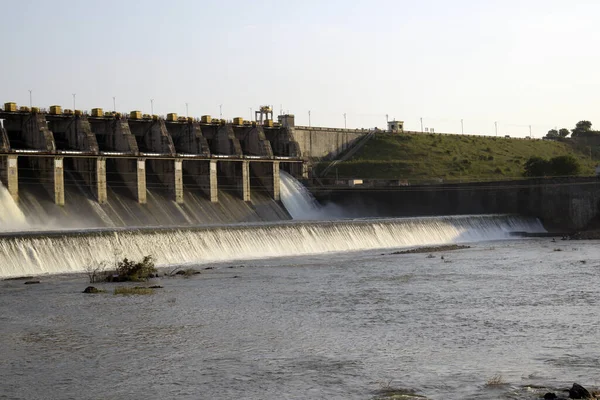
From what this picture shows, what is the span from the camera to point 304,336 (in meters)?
18.8

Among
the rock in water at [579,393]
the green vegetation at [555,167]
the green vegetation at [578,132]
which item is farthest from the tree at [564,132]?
the rock in water at [579,393]

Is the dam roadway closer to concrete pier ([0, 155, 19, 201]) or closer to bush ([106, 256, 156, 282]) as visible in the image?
concrete pier ([0, 155, 19, 201])

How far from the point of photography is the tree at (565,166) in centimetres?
6969

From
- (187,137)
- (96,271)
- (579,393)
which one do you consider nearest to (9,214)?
(96,271)

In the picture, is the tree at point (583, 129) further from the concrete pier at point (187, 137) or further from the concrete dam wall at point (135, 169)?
the concrete pier at point (187, 137)

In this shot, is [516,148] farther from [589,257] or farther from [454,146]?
[589,257]

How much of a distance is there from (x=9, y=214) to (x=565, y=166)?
44787 millimetres

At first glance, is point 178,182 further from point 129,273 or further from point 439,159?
point 439,159

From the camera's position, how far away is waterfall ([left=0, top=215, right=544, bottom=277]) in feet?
102

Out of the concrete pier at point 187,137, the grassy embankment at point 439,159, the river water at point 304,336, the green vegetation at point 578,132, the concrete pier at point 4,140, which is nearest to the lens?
the river water at point 304,336

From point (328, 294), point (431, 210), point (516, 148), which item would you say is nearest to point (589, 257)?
point (328, 294)

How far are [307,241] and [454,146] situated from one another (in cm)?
4945

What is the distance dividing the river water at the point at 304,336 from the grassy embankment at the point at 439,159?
44.2m

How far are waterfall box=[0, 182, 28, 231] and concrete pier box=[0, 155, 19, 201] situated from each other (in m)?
0.31
